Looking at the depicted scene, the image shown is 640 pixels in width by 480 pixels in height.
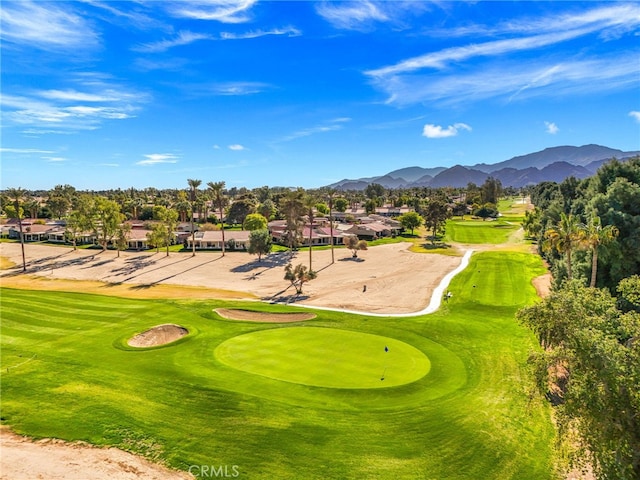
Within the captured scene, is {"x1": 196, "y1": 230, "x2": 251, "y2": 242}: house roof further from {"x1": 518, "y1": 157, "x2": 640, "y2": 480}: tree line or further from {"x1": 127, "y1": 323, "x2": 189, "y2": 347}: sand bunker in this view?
{"x1": 518, "y1": 157, "x2": 640, "y2": 480}: tree line

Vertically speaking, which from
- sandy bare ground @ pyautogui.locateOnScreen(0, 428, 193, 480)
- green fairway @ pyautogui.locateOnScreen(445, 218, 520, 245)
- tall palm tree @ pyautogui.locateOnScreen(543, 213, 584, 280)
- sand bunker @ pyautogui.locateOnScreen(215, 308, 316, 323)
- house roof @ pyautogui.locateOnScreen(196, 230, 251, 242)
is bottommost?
sandy bare ground @ pyautogui.locateOnScreen(0, 428, 193, 480)

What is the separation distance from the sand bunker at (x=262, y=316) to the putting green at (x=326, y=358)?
5.56 metres

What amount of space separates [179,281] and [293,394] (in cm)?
4230

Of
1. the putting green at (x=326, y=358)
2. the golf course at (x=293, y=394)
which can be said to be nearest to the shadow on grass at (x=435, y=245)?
the golf course at (x=293, y=394)

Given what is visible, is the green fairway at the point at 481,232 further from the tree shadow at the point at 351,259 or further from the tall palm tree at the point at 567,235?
the tall palm tree at the point at 567,235

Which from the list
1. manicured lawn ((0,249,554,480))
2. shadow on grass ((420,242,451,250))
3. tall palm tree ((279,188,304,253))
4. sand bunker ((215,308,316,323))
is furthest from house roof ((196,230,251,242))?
manicured lawn ((0,249,554,480))

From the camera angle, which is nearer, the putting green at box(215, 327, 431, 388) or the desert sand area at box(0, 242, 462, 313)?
the putting green at box(215, 327, 431, 388)

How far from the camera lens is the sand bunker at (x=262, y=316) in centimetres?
3897

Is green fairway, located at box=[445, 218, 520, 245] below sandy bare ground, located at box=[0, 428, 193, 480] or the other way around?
the other way around

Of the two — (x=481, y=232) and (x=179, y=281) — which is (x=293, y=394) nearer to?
(x=179, y=281)

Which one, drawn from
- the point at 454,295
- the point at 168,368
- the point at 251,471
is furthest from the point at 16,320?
the point at 454,295

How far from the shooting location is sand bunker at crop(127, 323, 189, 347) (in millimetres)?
32625
